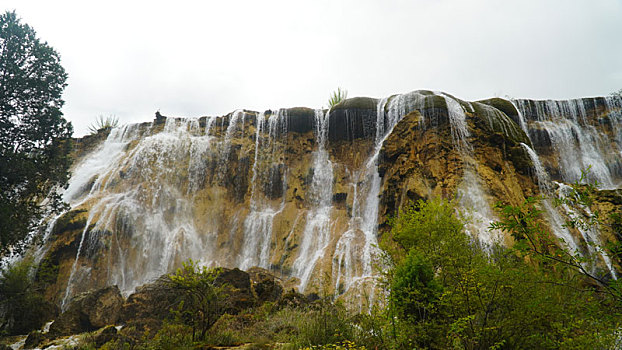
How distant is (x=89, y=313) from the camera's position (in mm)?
13984

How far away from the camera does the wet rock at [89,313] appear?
1319cm

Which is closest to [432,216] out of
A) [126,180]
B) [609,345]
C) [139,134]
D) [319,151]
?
[609,345]

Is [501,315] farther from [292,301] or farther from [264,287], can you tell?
[264,287]

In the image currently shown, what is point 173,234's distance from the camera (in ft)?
75.9

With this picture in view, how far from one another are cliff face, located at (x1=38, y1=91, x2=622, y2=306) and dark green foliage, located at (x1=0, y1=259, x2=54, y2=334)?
4552 mm

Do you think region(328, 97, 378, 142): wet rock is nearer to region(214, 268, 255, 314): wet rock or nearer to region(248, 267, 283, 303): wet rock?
region(248, 267, 283, 303): wet rock

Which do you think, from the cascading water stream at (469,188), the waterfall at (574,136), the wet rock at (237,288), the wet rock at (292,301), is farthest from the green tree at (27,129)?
the waterfall at (574,136)

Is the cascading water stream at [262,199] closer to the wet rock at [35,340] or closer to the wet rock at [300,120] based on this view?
the wet rock at [300,120]

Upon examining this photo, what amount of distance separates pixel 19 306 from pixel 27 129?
7170mm

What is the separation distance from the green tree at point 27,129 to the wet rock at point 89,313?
11.1ft

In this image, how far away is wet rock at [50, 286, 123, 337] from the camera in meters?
13.2

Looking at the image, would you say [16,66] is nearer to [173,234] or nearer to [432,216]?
[173,234]

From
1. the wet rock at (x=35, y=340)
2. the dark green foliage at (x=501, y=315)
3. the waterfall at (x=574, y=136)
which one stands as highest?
the waterfall at (x=574, y=136)

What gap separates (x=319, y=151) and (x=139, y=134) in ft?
50.6
